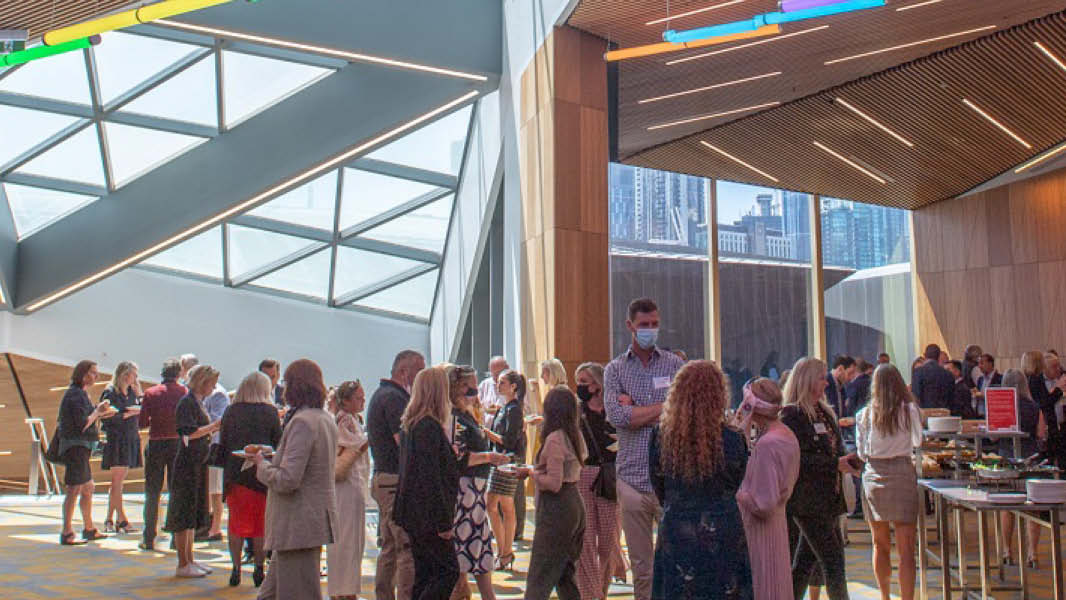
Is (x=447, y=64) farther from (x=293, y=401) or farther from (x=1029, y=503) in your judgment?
(x=1029, y=503)

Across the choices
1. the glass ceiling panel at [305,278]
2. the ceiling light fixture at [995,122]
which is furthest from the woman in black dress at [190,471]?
the ceiling light fixture at [995,122]

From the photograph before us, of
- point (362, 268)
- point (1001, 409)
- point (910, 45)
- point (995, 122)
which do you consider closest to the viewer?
point (1001, 409)

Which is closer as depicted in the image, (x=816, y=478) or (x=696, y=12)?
(x=816, y=478)

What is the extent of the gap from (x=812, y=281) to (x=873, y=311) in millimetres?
1419

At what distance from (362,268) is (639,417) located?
12.7m

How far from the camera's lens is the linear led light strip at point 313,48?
10312mm

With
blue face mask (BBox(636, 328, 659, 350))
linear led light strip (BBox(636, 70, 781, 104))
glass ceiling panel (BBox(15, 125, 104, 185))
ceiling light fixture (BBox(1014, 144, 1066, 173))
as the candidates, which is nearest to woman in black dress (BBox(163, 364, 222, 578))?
blue face mask (BBox(636, 328, 659, 350))

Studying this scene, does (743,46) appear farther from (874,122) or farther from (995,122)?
(995,122)

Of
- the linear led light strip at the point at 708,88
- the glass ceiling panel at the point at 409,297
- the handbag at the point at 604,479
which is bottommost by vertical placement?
the handbag at the point at 604,479

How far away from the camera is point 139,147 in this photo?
13.3m

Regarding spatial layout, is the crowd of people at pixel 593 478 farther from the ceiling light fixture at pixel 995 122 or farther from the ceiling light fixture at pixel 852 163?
the ceiling light fixture at pixel 852 163

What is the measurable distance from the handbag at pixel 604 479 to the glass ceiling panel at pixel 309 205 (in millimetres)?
10255

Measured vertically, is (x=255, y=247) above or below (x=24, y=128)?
below

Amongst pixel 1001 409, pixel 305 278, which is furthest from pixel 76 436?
pixel 305 278
